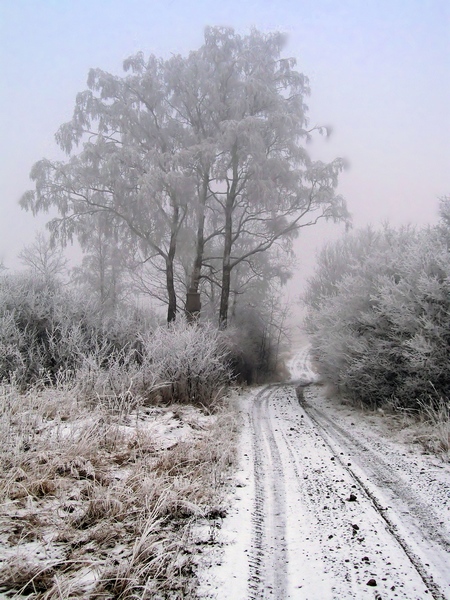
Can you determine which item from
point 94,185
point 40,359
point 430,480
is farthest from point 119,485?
point 94,185

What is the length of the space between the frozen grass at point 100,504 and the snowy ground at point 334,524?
1.08ft

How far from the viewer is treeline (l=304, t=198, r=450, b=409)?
8.15 m

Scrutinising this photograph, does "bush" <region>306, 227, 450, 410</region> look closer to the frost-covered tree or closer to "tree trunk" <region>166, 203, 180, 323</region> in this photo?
the frost-covered tree

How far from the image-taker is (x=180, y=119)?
17.2 m

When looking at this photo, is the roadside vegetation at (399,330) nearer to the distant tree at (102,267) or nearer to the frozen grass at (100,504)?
the frozen grass at (100,504)

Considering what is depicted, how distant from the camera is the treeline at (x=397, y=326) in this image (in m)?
8.15

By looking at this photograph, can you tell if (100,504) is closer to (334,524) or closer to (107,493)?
(107,493)

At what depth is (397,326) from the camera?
9.42 meters

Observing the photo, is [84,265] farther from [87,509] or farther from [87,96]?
[87,509]

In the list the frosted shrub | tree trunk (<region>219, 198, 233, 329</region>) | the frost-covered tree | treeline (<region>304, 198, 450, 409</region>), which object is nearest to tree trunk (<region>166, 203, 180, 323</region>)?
the frost-covered tree

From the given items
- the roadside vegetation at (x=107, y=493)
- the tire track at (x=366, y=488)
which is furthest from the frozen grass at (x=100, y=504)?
the tire track at (x=366, y=488)

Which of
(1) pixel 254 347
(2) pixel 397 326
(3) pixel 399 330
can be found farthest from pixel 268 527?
Answer: (1) pixel 254 347

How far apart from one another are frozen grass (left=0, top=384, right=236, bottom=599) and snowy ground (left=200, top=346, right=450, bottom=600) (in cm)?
33

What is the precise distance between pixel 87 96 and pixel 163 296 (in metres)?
9.97
